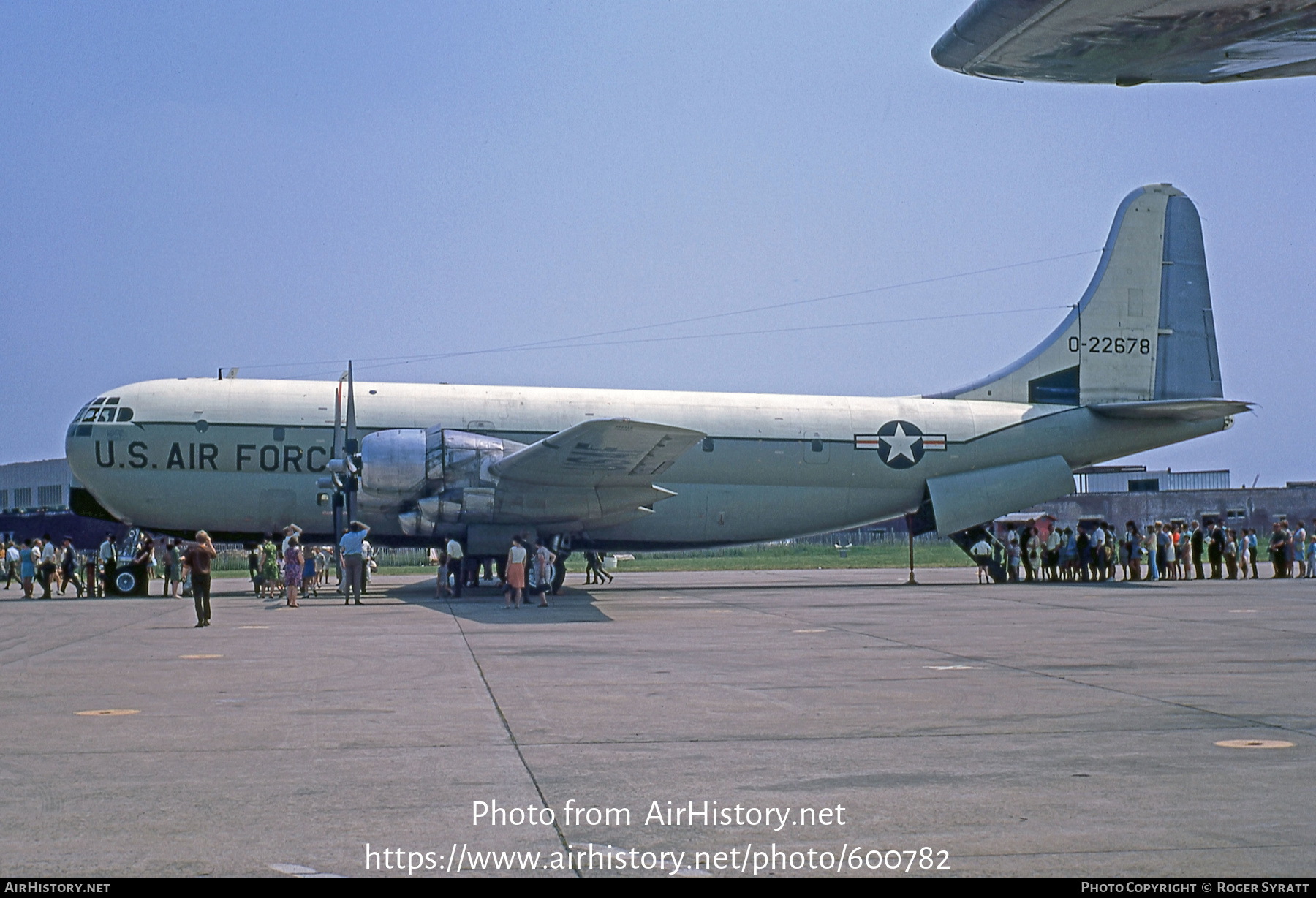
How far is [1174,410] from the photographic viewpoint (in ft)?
99.3

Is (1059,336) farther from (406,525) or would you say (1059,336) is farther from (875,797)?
(875,797)

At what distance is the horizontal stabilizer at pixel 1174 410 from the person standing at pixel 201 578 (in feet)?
74.6

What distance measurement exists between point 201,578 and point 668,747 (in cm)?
1261

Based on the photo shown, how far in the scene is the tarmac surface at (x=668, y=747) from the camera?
17.8 feet

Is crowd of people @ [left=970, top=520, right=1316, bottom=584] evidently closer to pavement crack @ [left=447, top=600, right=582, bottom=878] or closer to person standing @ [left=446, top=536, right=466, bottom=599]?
person standing @ [left=446, top=536, right=466, bottom=599]

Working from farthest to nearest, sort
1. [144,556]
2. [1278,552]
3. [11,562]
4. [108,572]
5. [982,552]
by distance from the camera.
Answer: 1. [11,562]
2. [1278,552]
3. [982,552]
4. [144,556]
5. [108,572]

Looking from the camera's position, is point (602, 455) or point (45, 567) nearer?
point (602, 455)

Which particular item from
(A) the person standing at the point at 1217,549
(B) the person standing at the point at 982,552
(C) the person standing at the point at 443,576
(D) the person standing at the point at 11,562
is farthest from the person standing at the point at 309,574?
(A) the person standing at the point at 1217,549

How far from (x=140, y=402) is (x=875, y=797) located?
2414 cm

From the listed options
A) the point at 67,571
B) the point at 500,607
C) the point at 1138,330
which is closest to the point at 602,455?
the point at 500,607

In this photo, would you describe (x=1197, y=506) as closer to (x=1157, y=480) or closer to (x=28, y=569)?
(x=1157, y=480)

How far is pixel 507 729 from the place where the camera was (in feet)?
29.2

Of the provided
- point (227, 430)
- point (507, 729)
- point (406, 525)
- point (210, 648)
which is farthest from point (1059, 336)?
point (507, 729)

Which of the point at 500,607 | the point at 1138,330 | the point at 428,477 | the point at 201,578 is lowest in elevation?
the point at 500,607
